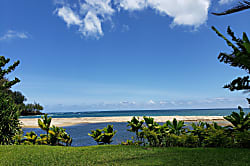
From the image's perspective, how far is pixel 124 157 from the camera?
588 cm

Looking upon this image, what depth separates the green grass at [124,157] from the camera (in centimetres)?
520

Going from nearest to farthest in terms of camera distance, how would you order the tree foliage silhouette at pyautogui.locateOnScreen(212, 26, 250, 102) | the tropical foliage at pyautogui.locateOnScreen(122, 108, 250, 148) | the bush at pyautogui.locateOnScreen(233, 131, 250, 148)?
the tree foliage silhouette at pyautogui.locateOnScreen(212, 26, 250, 102), the bush at pyautogui.locateOnScreen(233, 131, 250, 148), the tropical foliage at pyautogui.locateOnScreen(122, 108, 250, 148)

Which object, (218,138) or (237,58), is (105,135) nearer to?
(218,138)

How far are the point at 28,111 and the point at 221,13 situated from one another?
94.4 metres

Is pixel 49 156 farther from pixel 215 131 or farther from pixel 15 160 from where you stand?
pixel 215 131

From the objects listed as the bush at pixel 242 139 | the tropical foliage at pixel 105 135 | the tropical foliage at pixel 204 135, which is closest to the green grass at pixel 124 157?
the bush at pixel 242 139

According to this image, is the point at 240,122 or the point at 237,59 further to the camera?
the point at 240,122

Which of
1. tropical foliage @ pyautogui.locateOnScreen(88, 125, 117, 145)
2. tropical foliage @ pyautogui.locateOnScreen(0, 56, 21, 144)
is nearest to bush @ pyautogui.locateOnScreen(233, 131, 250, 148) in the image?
tropical foliage @ pyautogui.locateOnScreen(88, 125, 117, 145)

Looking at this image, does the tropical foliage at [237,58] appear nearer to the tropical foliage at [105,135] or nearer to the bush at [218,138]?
the bush at [218,138]

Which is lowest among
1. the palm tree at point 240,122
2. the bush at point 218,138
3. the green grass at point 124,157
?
the green grass at point 124,157

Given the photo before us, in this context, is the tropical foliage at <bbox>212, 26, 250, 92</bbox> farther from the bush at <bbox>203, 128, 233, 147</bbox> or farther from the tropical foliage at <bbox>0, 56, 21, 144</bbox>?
the tropical foliage at <bbox>0, 56, 21, 144</bbox>

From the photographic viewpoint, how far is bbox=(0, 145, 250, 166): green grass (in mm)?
5203

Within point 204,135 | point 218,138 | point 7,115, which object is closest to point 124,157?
point 204,135

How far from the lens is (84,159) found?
5.84 meters
